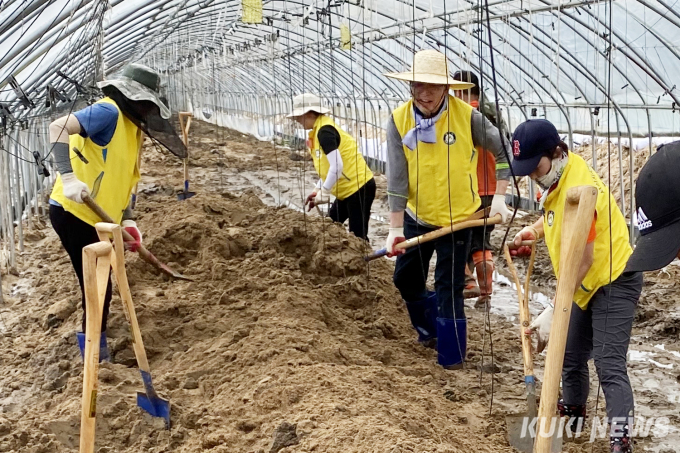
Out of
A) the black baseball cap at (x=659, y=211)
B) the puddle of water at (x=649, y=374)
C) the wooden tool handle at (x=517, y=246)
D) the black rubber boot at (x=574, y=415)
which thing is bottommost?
the puddle of water at (x=649, y=374)

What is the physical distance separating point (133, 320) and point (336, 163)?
317 cm

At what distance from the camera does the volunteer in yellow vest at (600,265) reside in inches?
118

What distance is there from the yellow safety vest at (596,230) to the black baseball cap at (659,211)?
134mm

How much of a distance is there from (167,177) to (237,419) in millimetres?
10906

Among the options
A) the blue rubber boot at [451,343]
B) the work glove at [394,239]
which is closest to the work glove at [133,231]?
the work glove at [394,239]

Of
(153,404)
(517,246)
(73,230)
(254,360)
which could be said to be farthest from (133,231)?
(517,246)

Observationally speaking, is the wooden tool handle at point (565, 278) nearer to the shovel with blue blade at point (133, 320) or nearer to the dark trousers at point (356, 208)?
the shovel with blue blade at point (133, 320)

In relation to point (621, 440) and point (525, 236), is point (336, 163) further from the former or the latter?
point (621, 440)

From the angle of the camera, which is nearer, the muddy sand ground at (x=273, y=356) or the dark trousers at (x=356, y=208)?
the muddy sand ground at (x=273, y=356)

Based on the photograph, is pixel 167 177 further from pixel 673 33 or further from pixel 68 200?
pixel 68 200

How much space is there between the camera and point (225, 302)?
5.29 meters

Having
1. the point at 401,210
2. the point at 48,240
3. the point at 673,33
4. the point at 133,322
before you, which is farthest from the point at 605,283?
the point at 48,240

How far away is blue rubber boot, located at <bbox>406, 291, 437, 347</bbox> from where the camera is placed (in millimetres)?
4602

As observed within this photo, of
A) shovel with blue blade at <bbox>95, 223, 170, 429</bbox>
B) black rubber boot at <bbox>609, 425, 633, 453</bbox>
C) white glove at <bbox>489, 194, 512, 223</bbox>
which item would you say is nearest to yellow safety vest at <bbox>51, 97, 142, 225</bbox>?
shovel with blue blade at <bbox>95, 223, 170, 429</bbox>
